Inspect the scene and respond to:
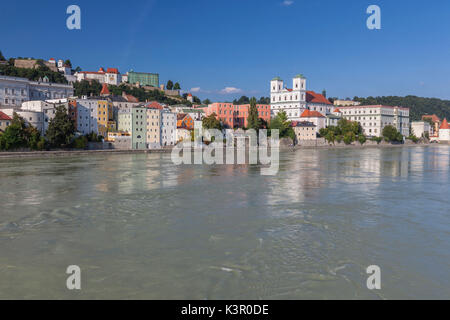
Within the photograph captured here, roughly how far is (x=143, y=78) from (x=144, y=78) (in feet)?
1.28

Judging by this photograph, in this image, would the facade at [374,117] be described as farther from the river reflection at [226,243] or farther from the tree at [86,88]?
the river reflection at [226,243]

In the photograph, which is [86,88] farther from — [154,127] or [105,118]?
[154,127]

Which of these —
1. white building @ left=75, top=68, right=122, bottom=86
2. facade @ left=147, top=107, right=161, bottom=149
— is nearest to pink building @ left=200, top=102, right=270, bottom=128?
facade @ left=147, top=107, right=161, bottom=149

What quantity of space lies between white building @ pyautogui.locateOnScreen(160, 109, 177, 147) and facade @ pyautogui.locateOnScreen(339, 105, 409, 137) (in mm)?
48487

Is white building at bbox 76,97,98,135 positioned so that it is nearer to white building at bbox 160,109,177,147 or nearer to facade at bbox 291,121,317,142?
white building at bbox 160,109,177,147

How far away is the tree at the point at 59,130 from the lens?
1528 inches

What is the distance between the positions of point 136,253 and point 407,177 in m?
16.5

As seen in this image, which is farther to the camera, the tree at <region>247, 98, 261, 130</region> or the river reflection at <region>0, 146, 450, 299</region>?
the tree at <region>247, 98, 261, 130</region>

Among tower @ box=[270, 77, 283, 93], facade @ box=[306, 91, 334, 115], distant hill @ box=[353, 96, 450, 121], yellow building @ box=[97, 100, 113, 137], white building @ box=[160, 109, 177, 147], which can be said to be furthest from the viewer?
distant hill @ box=[353, 96, 450, 121]

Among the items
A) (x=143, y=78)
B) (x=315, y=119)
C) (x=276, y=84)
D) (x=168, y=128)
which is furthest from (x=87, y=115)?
(x=143, y=78)

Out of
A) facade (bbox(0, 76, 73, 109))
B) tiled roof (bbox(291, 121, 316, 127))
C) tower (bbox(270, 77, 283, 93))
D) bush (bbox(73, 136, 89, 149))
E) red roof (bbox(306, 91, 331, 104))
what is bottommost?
bush (bbox(73, 136, 89, 149))

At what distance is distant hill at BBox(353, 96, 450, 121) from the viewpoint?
13788cm
